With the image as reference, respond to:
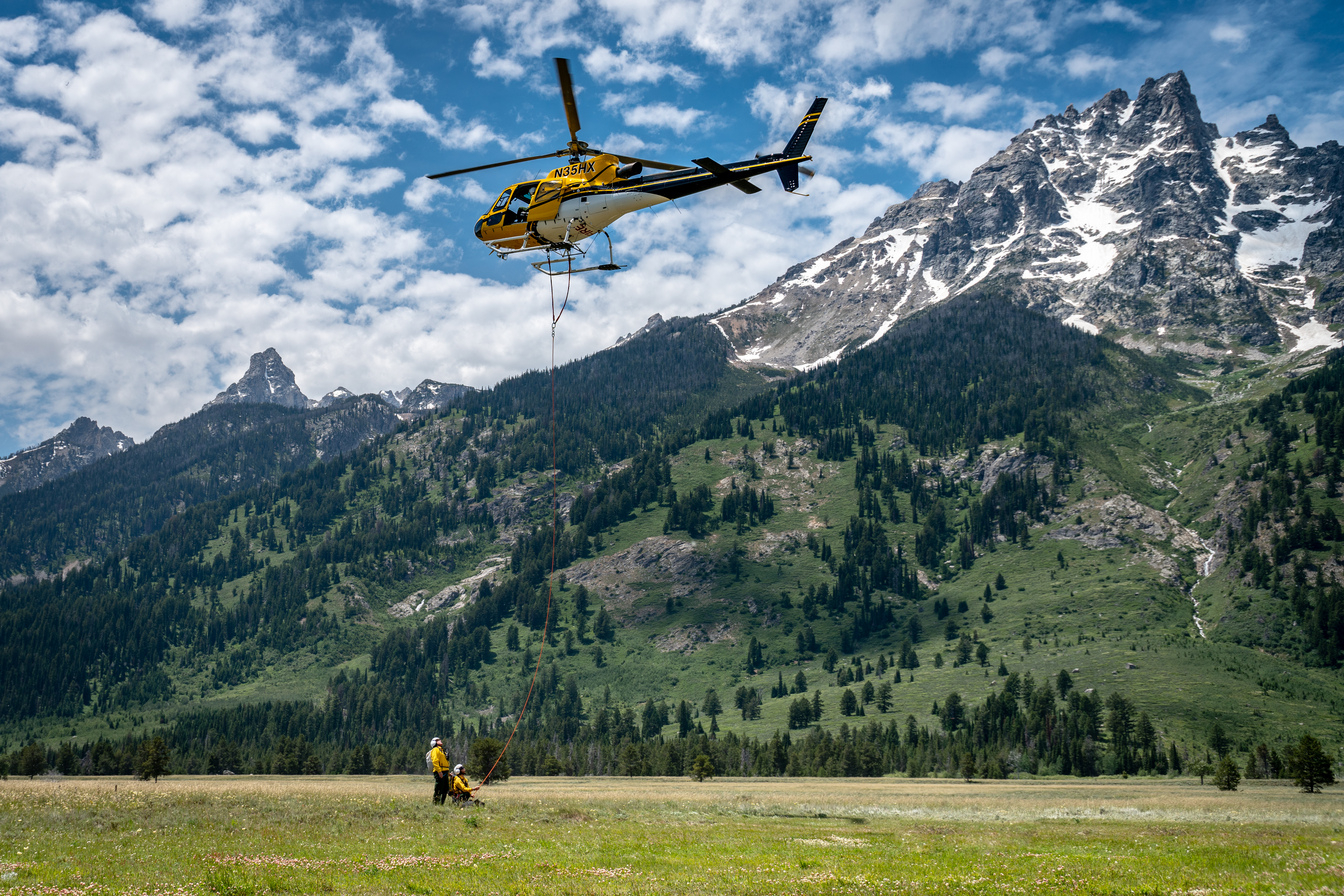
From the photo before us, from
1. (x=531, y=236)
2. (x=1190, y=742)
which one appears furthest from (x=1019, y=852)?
(x=1190, y=742)

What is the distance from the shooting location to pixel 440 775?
35.9 m

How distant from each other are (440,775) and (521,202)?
28.9 m

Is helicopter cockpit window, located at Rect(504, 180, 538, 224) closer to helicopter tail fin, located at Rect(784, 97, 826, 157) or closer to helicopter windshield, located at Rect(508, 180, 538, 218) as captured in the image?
helicopter windshield, located at Rect(508, 180, 538, 218)

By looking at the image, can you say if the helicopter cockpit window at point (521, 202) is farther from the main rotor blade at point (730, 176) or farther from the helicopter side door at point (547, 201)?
the main rotor blade at point (730, 176)

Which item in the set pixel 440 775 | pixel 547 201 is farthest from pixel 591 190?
pixel 440 775

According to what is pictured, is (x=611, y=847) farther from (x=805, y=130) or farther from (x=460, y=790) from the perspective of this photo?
(x=805, y=130)

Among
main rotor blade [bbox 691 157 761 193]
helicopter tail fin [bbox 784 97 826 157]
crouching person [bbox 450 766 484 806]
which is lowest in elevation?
crouching person [bbox 450 766 484 806]

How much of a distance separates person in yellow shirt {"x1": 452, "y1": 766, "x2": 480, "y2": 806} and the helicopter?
1032 inches

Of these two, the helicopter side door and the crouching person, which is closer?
the crouching person

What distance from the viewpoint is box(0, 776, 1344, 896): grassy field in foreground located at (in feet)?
65.4

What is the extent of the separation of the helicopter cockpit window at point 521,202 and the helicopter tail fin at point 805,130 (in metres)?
13.5

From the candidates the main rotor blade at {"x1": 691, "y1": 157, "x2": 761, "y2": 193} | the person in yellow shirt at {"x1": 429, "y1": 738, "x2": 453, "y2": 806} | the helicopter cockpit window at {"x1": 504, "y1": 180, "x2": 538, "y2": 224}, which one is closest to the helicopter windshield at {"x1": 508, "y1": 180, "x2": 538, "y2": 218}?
the helicopter cockpit window at {"x1": 504, "y1": 180, "x2": 538, "y2": 224}

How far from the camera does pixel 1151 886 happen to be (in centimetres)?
2081

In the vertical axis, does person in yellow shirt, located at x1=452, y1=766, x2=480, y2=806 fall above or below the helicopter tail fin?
below
